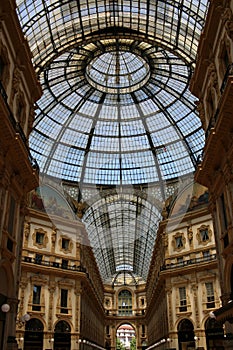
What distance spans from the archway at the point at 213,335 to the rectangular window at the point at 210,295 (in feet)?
5.43

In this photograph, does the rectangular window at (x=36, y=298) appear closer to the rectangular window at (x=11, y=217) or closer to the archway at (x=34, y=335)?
the archway at (x=34, y=335)

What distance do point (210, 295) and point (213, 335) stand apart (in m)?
4.34

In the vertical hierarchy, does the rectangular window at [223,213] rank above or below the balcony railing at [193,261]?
below

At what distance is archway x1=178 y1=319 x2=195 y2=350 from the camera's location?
148 ft

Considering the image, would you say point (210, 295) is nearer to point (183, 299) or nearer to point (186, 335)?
point (183, 299)

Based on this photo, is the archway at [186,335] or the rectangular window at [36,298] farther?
the archway at [186,335]

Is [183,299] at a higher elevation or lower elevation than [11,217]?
lower

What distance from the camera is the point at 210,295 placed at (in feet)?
147

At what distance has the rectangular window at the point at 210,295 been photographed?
4429cm

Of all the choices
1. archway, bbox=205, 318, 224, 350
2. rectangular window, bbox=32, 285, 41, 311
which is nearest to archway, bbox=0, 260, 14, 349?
rectangular window, bbox=32, 285, 41, 311

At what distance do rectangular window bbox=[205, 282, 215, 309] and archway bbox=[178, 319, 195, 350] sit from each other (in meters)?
3.50

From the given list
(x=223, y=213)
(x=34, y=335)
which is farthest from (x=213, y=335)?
(x=223, y=213)

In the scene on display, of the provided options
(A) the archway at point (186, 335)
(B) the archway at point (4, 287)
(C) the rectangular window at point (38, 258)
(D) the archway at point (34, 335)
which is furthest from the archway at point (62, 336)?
(B) the archway at point (4, 287)

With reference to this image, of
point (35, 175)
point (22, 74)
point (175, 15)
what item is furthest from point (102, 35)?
point (35, 175)
